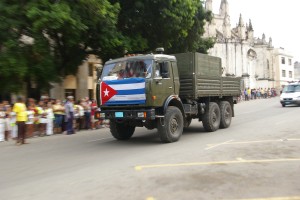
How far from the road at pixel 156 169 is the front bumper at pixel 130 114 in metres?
0.92

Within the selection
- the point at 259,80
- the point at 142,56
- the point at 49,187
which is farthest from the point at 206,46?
the point at 259,80

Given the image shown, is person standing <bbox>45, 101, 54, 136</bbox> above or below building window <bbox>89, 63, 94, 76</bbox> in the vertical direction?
below

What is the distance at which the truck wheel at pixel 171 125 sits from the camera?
11070 millimetres

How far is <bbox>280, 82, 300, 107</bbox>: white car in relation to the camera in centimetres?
2700

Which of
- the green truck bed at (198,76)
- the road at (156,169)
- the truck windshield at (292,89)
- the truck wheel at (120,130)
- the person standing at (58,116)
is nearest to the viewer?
the road at (156,169)

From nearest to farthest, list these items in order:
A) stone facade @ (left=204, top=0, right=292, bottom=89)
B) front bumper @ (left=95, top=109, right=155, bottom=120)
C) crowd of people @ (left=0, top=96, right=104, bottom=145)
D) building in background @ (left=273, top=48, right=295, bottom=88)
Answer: front bumper @ (left=95, top=109, right=155, bottom=120) < crowd of people @ (left=0, top=96, right=104, bottom=145) < stone facade @ (left=204, top=0, right=292, bottom=89) < building in background @ (left=273, top=48, right=295, bottom=88)

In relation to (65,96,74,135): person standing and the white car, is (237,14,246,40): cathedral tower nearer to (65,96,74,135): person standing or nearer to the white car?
the white car

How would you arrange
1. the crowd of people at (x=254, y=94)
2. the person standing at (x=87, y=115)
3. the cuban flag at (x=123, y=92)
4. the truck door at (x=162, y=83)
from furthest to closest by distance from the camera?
the crowd of people at (x=254, y=94) → the person standing at (x=87, y=115) → the truck door at (x=162, y=83) → the cuban flag at (x=123, y=92)

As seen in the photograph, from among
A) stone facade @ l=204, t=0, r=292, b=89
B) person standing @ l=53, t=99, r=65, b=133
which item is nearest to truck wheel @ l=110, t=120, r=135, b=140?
person standing @ l=53, t=99, r=65, b=133

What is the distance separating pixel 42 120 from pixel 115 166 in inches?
320

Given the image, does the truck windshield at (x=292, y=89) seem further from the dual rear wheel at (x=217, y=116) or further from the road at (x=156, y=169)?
the road at (x=156, y=169)

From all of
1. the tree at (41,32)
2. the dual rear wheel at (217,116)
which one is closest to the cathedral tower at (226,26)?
the tree at (41,32)

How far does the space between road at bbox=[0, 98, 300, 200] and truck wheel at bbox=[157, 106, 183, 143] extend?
313 millimetres

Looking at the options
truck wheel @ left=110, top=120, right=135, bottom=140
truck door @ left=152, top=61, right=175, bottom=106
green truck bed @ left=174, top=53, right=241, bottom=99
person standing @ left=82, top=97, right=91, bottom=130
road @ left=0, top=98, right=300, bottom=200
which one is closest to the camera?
road @ left=0, top=98, right=300, bottom=200
